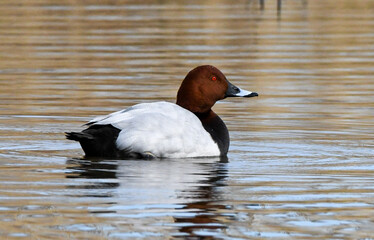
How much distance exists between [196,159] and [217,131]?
46cm

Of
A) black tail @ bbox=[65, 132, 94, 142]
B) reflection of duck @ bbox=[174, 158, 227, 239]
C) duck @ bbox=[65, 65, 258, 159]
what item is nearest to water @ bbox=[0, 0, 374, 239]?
reflection of duck @ bbox=[174, 158, 227, 239]

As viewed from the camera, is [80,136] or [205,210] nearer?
[205,210]

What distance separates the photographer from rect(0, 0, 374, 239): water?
6.62m

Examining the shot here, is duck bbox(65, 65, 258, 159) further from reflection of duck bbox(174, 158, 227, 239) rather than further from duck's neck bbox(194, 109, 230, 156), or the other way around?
reflection of duck bbox(174, 158, 227, 239)

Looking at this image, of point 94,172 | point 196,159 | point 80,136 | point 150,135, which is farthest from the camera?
point 196,159

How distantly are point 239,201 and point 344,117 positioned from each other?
4387mm

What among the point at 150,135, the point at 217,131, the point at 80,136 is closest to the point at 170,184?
the point at 150,135

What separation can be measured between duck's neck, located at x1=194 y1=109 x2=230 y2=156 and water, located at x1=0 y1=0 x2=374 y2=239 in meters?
0.16

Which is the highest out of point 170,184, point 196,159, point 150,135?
point 150,135

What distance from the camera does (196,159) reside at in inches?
356

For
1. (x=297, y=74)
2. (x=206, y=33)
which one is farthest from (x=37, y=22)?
(x=297, y=74)

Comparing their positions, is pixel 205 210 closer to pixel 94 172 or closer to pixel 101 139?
pixel 94 172

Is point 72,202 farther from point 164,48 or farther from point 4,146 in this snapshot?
point 164,48

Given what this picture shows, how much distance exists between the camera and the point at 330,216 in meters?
6.76
